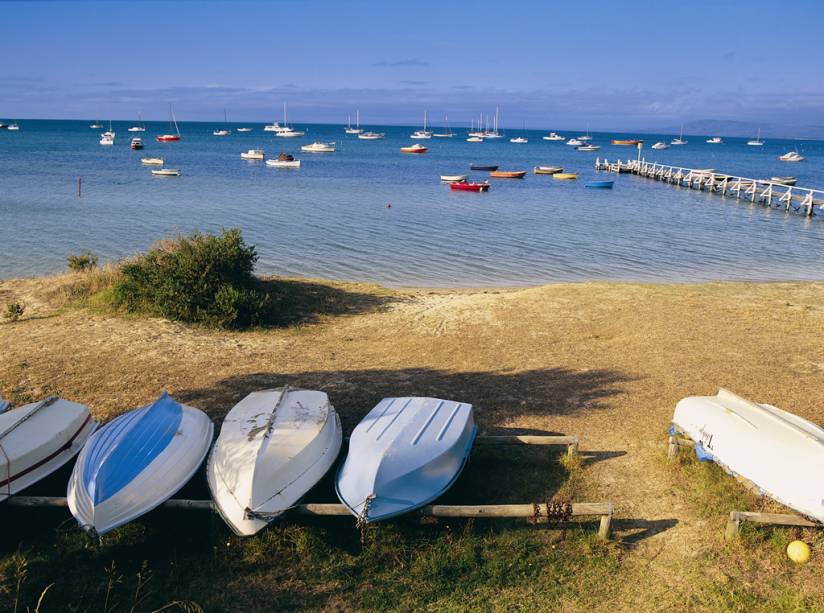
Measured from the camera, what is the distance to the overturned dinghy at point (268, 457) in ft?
23.5

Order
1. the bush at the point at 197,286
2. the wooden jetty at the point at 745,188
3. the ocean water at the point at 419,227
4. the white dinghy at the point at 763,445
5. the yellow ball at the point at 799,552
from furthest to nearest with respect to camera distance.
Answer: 1. the wooden jetty at the point at 745,188
2. the ocean water at the point at 419,227
3. the bush at the point at 197,286
4. the white dinghy at the point at 763,445
5. the yellow ball at the point at 799,552

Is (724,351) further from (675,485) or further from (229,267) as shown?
(229,267)

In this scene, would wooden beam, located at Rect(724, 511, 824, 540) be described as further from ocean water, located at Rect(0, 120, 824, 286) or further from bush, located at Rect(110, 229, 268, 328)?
ocean water, located at Rect(0, 120, 824, 286)

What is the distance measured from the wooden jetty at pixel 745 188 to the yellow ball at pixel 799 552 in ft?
125

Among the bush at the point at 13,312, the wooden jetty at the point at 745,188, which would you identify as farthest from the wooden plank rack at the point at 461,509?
the wooden jetty at the point at 745,188

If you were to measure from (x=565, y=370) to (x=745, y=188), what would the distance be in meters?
50.2

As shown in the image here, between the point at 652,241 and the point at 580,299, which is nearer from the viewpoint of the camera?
the point at 580,299

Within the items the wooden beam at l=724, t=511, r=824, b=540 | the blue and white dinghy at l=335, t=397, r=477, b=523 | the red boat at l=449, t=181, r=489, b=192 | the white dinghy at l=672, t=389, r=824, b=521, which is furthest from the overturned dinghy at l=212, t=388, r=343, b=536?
the red boat at l=449, t=181, r=489, b=192

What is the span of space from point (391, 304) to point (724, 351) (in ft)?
27.7

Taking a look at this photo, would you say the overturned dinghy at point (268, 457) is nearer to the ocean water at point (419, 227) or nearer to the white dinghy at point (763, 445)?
the white dinghy at point (763, 445)

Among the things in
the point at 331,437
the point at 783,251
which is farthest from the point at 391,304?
the point at 783,251

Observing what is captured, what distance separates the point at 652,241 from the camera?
32.7 metres

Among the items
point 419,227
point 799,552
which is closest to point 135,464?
point 799,552

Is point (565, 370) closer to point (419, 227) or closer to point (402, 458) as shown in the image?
point (402, 458)
